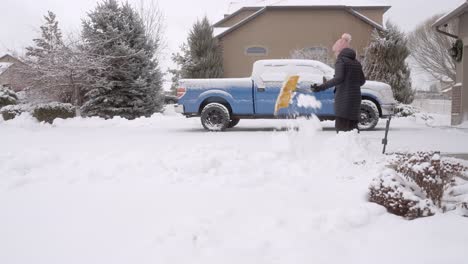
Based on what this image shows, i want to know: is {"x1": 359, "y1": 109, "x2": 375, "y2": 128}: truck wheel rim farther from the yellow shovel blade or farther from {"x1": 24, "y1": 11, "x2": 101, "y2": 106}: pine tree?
{"x1": 24, "y1": 11, "x2": 101, "y2": 106}: pine tree

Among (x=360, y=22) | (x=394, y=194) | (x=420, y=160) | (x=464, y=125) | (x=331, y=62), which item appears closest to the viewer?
(x=394, y=194)

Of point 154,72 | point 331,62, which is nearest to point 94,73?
point 154,72

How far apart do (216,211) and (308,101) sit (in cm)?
737

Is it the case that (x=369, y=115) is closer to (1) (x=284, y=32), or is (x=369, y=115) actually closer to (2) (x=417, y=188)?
(2) (x=417, y=188)

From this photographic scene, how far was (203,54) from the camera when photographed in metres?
22.4

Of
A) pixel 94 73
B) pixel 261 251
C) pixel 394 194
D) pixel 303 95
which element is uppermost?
pixel 94 73

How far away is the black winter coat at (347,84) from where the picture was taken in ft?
17.6

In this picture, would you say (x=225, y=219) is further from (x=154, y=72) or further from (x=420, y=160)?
(x=154, y=72)

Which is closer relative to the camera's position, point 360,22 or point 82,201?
point 82,201

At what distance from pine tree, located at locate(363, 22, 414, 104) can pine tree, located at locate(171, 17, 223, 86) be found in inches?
314

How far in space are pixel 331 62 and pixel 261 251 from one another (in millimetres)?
18700

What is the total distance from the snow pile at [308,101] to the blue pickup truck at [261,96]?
65mm

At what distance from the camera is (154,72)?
18.4m

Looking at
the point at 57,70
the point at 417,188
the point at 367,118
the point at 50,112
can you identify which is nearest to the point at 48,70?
the point at 57,70
